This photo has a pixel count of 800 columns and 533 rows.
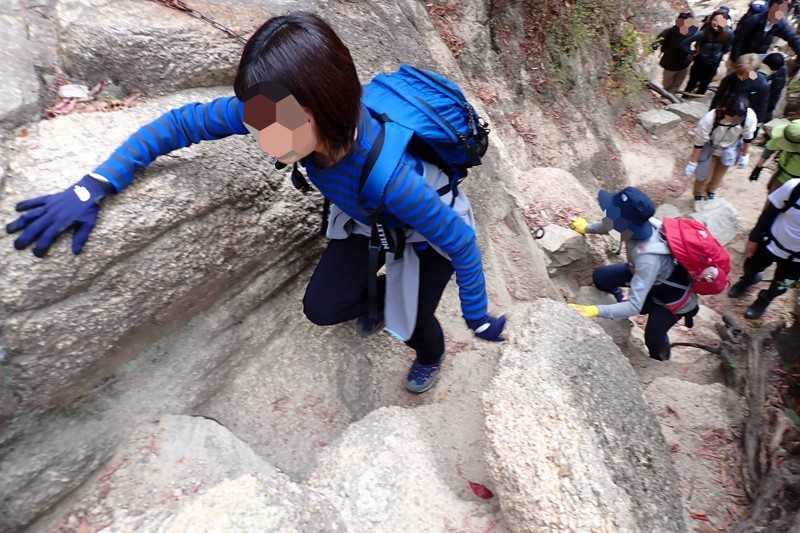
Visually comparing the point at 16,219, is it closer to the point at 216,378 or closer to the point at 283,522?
the point at 216,378

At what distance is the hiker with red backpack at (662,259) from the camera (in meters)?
3.96

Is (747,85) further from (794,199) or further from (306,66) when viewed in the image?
(306,66)

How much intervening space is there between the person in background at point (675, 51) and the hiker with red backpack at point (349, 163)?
8489 mm

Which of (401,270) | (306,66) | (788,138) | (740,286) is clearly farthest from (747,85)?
(306,66)

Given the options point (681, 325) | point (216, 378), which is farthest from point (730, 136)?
point (216, 378)

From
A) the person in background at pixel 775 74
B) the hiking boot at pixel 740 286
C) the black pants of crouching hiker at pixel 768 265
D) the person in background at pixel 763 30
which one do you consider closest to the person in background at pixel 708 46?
the person in background at pixel 763 30

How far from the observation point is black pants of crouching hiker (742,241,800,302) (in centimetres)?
527

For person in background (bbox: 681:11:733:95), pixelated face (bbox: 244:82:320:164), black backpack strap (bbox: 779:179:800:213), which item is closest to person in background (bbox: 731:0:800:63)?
person in background (bbox: 681:11:733:95)

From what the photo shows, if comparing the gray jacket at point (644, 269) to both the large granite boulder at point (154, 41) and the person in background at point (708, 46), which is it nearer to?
the large granite boulder at point (154, 41)

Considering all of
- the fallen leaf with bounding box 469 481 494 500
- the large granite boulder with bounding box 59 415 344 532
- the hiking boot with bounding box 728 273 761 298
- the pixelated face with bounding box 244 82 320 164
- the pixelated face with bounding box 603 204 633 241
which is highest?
the pixelated face with bounding box 244 82 320 164

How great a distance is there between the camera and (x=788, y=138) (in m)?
5.14

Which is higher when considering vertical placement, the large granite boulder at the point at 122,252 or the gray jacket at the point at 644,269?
the large granite boulder at the point at 122,252

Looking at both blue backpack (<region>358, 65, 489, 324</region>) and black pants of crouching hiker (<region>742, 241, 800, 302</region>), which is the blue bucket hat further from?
black pants of crouching hiker (<region>742, 241, 800, 302</region>)

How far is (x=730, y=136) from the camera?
258 inches
